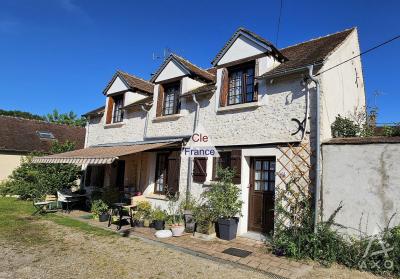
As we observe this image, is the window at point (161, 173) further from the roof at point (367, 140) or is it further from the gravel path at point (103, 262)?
the roof at point (367, 140)

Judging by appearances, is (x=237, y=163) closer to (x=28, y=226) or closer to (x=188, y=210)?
(x=188, y=210)

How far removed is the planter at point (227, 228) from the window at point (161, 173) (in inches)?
225

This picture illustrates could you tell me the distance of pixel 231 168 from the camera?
1370cm

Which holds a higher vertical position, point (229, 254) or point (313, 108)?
point (313, 108)

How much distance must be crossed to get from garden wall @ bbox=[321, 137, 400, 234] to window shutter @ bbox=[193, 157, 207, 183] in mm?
5769

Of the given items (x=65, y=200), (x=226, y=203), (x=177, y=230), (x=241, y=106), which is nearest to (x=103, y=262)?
(x=177, y=230)

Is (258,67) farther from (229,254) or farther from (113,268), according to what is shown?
(113,268)

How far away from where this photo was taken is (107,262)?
9508 mm

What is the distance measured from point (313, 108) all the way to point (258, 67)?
3.44 m

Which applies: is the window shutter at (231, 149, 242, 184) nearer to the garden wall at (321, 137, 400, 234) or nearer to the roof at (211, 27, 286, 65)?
the garden wall at (321, 137, 400, 234)

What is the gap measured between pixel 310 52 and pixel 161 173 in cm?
1036

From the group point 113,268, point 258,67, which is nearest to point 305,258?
point 113,268

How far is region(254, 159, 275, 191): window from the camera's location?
13.0 meters

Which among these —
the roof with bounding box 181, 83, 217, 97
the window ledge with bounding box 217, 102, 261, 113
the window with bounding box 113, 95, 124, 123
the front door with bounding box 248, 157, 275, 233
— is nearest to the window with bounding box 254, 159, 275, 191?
the front door with bounding box 248, 157, 275, 233
